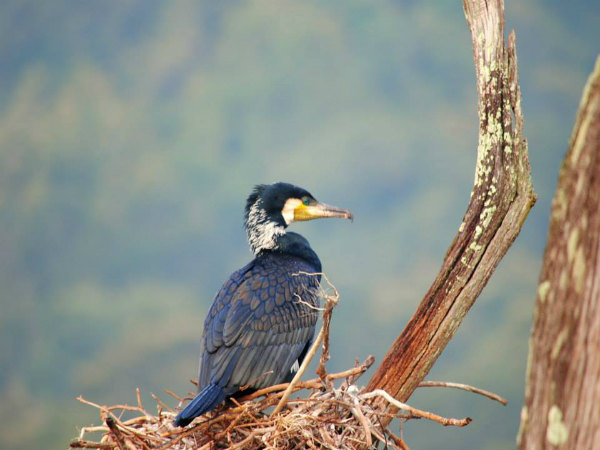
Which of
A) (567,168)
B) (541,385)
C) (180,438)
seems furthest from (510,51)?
(180,438)

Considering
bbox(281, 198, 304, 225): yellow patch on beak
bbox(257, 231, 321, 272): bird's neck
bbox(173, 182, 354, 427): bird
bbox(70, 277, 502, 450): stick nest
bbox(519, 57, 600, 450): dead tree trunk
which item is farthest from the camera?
bbox(281, 198, 304, 225): yellow patch on beak

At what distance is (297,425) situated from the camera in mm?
3035

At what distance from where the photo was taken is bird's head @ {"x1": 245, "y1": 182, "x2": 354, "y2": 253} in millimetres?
4320

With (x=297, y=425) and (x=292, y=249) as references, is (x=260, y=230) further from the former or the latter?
(x=297, y=425)

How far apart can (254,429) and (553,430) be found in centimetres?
170

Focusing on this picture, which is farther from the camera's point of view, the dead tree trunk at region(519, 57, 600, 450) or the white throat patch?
the white throat patch

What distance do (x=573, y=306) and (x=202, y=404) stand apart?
1.91 metres

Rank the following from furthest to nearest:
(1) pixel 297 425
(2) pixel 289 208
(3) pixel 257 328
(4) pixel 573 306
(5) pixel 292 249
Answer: (2) pixel 289 208 → (5) pixel 292 249 → (3) pixel 257 328 → (1) pixel 297 425 → (4) pixel 573 306

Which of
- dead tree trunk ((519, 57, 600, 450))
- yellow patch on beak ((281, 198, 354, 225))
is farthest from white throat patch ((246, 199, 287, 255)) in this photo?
dead tree trunk ((519, 57, 600, 450))

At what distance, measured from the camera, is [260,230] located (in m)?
4.33

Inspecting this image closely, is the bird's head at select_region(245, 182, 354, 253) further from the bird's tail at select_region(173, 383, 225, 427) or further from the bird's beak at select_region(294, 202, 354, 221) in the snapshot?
the bird's tail at select_region(173, 383, 225, 427)

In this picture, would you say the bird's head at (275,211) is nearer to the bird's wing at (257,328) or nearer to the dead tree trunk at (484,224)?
the bird's wing at (257,328)

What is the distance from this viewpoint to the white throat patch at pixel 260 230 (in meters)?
4.30

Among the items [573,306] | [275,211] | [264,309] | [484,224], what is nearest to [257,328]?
[264,309]
